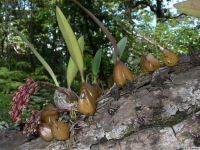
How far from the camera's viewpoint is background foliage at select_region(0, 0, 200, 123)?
141 inches

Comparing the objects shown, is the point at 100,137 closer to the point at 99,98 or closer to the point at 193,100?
the point at 99,98

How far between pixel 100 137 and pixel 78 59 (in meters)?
0.35

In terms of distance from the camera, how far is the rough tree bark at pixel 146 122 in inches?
24.6

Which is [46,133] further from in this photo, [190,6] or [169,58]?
[190,6]

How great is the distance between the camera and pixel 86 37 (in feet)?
12.5

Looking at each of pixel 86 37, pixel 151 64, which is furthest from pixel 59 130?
pixel 86 37

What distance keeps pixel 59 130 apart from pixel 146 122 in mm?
331

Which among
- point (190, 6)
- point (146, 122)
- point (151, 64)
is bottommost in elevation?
point (146, 122)

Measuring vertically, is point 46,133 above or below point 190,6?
below

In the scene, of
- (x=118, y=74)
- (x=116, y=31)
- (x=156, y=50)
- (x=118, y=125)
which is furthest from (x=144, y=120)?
(x=156, y=50)

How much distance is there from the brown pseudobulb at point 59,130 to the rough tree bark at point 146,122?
0.03 m

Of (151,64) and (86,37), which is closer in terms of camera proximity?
(151,64)

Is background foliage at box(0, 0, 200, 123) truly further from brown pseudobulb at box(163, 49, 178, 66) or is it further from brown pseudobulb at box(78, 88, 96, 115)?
brown pseudobulb at box(163, 49, 178, 66)

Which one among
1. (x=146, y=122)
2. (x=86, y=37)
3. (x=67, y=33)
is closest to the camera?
(x=146, y=122)
